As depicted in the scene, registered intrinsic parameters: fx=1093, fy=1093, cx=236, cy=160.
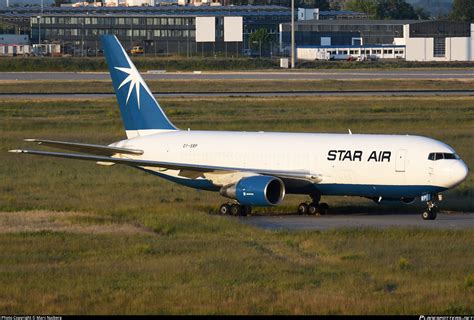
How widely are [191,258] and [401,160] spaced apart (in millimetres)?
10433

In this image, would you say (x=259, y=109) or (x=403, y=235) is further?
(x=259, y=109)

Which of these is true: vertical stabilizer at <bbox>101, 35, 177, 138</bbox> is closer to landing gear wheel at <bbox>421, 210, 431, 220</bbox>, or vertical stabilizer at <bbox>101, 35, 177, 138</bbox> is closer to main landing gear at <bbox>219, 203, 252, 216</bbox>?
main landing gear at <bbox>219, 203, 252, 216</bbox>

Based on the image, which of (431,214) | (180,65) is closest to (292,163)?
(431,214)

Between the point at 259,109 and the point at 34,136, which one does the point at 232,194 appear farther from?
the point at 259,109

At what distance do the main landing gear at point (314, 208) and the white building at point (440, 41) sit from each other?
13986 centimetres

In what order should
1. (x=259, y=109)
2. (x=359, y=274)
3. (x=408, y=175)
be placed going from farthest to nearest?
(x=259, y=109)
(x=408, y=175)
(x=359, y=274)

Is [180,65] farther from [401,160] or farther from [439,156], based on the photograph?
[439,156]

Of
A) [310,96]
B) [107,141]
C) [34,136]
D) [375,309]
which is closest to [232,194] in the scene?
[375,309]

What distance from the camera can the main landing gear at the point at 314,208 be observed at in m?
37.1

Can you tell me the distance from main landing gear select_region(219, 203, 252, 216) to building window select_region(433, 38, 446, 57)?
143372 mm

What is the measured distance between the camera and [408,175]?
34844 millimetres

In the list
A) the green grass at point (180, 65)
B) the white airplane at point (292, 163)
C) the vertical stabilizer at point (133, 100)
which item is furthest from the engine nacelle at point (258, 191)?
the green grass at point (180, 65)

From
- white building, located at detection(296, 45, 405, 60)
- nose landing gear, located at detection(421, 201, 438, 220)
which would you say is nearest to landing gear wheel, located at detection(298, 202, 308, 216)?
nose landing gear, located at detection(421, 201, 438, 220)

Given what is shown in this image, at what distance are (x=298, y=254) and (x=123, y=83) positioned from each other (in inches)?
601
